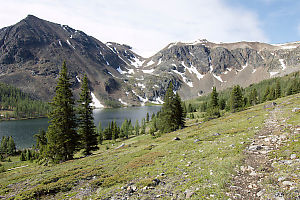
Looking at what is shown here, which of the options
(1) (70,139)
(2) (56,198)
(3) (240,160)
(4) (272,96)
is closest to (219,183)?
(3) (240,160)

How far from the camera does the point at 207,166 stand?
10.1 meters

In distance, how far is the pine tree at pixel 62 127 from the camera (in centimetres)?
2619

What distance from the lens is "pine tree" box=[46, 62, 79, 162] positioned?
26.2 meters

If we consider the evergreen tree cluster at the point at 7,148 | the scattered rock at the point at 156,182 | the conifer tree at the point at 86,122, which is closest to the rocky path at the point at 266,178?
the scattered rock at the point at 156,182

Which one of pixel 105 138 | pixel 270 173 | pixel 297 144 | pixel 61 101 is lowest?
pixel 105 138

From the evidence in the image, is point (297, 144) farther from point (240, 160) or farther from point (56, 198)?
point (56, 198)

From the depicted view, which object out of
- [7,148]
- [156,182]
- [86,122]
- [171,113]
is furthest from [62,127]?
[7,148]

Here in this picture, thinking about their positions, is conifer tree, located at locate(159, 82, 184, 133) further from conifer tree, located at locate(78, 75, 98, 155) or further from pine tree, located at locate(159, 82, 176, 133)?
conifer tree, located at locate(78, 75, 98, 155)

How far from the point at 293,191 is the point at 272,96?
112 metres

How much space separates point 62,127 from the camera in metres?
27.0

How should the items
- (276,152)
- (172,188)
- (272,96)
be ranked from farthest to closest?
(272,96)
(276,152)
(172,188)

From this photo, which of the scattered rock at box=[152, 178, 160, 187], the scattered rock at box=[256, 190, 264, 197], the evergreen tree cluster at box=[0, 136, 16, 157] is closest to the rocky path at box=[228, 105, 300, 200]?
the scattered rock at box=[256, 190, 264, 197]

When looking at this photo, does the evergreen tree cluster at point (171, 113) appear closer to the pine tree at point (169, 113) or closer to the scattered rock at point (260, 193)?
the pine tree at point (169, 113)

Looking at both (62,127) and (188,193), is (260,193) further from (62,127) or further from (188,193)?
(62,127)
